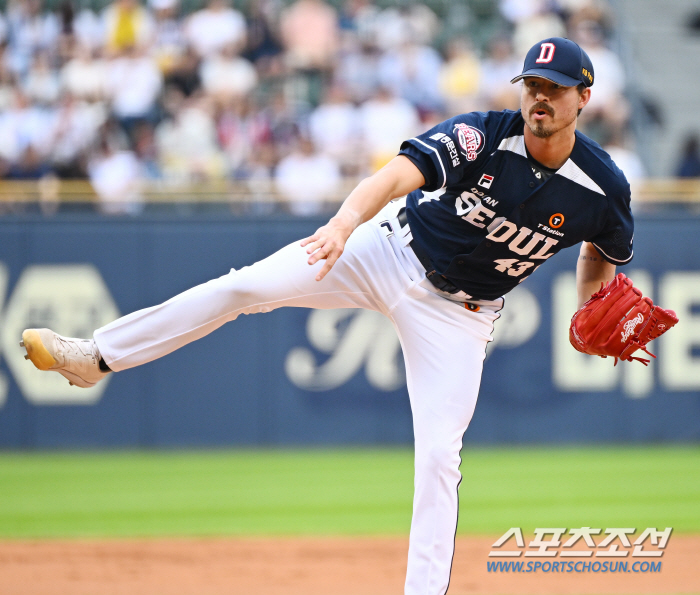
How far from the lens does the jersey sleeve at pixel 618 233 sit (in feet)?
13.9

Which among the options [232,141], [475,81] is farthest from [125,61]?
[475,81]

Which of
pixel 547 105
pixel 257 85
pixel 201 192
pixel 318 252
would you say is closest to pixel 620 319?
pixel 547 105

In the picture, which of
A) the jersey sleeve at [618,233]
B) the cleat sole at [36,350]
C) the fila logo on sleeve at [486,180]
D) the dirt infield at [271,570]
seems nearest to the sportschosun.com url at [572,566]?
the dirt infield at [271,570]

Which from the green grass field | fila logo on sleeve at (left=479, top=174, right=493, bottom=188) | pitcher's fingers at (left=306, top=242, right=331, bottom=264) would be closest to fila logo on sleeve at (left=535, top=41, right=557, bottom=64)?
fila logo on sleeve at (left=479, top=174, right=493, bottom=188)

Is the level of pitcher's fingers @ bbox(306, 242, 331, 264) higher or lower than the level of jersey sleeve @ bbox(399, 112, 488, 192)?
lower

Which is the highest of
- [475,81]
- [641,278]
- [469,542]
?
[475,81]

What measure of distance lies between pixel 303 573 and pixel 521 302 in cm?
500

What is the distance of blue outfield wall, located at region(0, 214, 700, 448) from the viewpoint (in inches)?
379

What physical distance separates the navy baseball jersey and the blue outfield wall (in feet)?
17.8

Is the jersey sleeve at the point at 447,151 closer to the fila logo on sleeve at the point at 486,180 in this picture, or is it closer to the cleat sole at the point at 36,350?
the fila logo on sleeve at the point at 486,180

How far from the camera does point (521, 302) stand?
390 inches

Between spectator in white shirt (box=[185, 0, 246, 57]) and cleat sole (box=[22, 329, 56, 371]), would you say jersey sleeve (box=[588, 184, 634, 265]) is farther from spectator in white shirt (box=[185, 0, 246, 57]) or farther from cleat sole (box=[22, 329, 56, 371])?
spectator in white shirt (box=[185, 0, 246, 57])

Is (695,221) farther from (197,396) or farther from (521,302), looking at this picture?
(197,396)

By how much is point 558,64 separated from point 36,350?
2.45m
